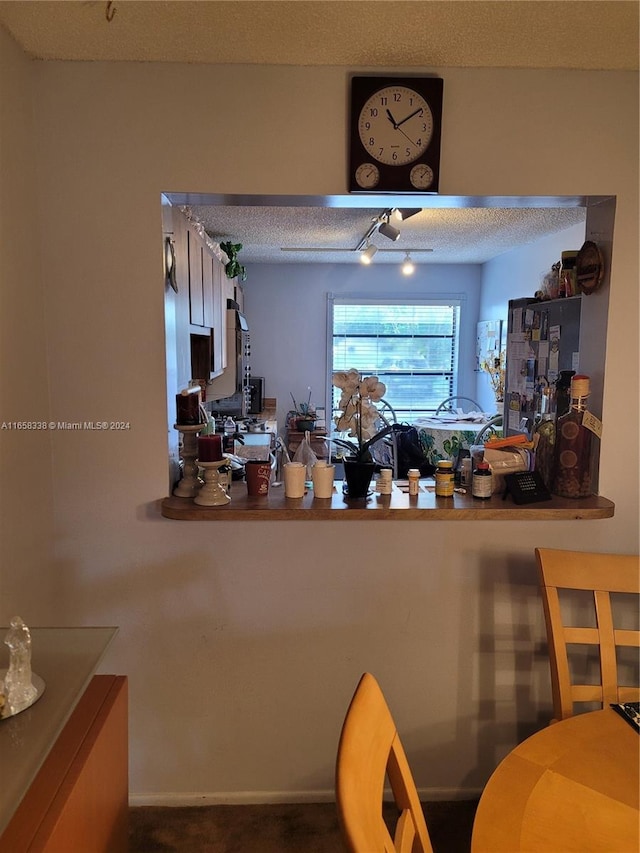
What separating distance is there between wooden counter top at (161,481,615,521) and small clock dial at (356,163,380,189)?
101cm

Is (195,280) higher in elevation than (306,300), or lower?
lower

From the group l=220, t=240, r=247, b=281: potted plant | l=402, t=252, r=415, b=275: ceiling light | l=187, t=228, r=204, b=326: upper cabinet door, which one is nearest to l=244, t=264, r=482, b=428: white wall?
l=402, t=252, r=415, b=275: ceiling light

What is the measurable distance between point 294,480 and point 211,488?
277mm

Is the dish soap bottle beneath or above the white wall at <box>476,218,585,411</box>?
beneath

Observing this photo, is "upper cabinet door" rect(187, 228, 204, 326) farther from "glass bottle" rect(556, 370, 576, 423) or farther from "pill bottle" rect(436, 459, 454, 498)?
"glass bottle" rect(556, 370, 576, 423)

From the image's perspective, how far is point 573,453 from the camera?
186 centimetres

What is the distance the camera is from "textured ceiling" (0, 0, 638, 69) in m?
1.40

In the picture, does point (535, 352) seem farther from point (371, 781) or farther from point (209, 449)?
point (371, 781)

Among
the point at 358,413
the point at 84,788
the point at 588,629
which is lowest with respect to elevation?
the point at 84,788

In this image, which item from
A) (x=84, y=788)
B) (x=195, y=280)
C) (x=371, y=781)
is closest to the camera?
(x=371, y=781)

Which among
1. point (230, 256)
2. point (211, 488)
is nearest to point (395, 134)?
point (211, 488)

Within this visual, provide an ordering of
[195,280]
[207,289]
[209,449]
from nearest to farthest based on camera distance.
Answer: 1. [209,449]
2. [195,280]
3. [207,289]

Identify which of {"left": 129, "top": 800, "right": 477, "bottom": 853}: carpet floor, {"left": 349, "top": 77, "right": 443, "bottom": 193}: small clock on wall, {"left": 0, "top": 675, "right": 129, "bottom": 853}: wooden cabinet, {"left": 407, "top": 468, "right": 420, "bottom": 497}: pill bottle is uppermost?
{"left": 349, "top": 77, "right": 443, "bottom": 193}: small clock on wall

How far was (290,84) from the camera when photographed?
1.68 m
